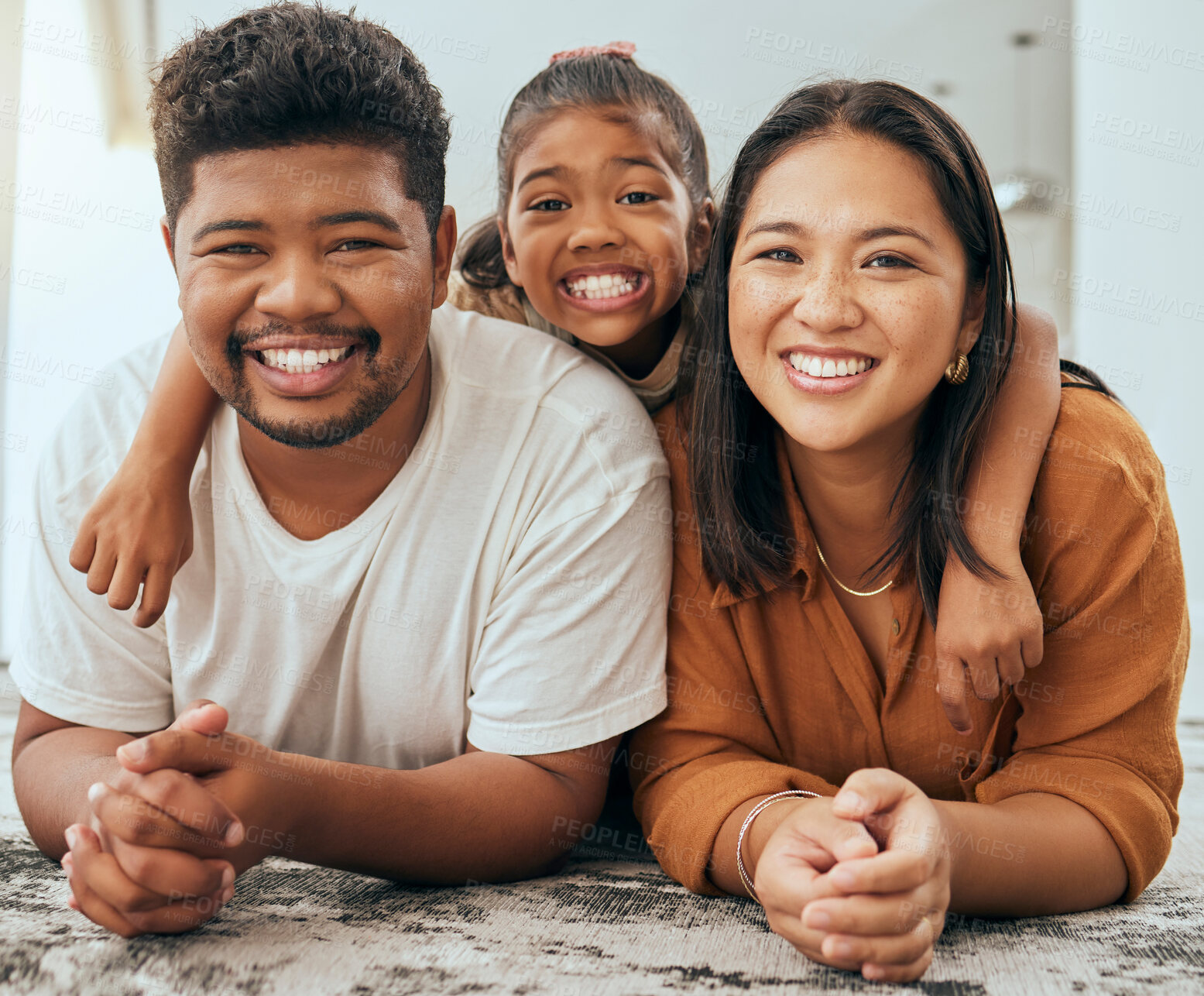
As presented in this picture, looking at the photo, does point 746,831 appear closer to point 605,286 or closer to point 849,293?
point 849,293

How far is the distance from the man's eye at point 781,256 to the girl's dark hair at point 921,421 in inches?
3.9

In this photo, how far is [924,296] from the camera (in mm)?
1076

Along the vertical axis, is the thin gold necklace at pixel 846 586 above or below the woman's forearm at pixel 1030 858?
above

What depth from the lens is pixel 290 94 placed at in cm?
112

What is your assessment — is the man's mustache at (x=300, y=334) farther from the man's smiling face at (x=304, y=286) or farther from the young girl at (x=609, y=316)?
the young girl at (x=609, y=316)

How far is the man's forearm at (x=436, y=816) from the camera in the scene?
3.17 feet

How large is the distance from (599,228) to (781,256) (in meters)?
0.40

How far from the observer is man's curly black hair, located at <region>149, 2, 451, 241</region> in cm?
112

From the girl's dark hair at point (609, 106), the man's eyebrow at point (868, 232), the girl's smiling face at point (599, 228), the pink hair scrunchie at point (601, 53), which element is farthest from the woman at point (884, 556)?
the pink hair scrunchie at point (601, 53)

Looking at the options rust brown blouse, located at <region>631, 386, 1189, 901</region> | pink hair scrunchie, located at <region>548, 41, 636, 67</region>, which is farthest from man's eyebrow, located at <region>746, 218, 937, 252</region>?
pink hair scrunchie, located at <region>548, 41, 636, 67</region>

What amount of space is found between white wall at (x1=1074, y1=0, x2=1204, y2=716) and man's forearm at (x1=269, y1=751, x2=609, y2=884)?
233cm

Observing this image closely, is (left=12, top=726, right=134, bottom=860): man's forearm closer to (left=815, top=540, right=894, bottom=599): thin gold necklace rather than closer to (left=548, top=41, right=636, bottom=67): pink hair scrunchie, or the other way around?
(left=815, top=540, right=894, bottom=599): thin gold necklace

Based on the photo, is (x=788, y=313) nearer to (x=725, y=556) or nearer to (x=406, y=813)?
(x=725, y=556)

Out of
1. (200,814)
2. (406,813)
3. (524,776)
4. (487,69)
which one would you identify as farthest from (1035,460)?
(487,69)
